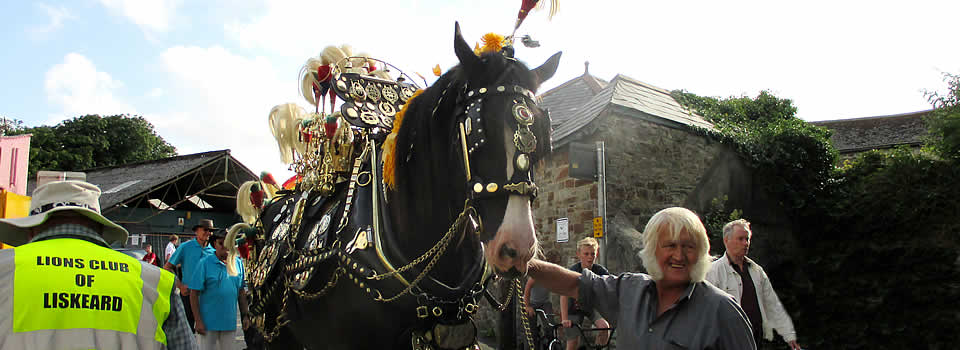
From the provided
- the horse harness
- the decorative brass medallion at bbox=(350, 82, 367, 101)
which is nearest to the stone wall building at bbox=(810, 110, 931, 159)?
the decorative brass medallion at bbox=(350, 82, 367, 101)

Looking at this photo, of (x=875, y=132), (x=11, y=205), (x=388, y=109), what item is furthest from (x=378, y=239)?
(x=875, y=132)

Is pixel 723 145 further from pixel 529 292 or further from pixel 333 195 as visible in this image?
pixel 333 195

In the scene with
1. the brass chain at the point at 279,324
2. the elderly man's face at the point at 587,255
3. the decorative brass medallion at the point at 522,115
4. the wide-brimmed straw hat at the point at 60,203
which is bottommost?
the brass chain at the point at 279,324

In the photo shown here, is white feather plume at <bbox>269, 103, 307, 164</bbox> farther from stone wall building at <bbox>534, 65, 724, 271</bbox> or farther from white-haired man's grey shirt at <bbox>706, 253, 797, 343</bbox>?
stone wall building at <bbox>534, 65, 724, 271</bbox>

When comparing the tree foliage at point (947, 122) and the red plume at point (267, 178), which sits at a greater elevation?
the tree foliage at point (947, 122)

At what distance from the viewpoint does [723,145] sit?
36.6 feet

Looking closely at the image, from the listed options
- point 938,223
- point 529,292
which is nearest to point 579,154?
point 529,292

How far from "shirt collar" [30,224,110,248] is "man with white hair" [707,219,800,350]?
152 inches

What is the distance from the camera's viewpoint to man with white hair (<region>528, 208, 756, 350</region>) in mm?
1837

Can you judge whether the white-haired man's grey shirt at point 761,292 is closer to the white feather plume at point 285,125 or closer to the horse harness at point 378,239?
the horse harness at point 378,239

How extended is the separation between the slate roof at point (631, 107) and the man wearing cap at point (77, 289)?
8039 mm

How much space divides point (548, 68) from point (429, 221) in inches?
35.7

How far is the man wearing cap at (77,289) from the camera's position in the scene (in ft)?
5.78

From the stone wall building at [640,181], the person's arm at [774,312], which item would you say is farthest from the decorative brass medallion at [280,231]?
the stone wall building at [640,181]
